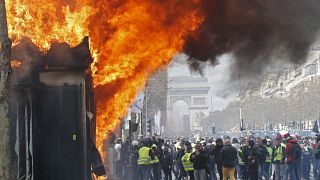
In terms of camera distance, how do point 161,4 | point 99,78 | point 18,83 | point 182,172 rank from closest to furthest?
point 18,83 < point 161,4 < point 99,78 < point 182,172

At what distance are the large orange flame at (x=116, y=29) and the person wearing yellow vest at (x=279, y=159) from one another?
887 centimetres

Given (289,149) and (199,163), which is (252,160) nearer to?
(289,149)

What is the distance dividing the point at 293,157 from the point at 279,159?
2.79ft

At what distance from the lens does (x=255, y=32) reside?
15.4m

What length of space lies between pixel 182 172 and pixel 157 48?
Answer: 972 centimetres

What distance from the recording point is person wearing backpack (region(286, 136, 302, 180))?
74.1ft

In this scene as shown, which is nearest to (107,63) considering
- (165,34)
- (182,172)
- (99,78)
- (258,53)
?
(99,78)

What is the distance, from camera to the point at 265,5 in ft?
49.4

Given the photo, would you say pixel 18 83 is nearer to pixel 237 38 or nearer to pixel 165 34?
pixel 165 34

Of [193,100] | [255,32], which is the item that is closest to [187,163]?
[255,32]

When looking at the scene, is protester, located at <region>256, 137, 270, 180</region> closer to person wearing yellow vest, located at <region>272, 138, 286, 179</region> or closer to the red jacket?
person wearing yellow vest, located at <region>272, 138, 286, 179</region>

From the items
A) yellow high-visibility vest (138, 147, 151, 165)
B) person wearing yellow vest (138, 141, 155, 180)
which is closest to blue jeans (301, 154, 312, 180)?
person wearing yellow vest (138, 141, 155, 180)

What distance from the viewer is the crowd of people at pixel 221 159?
68.1 ft

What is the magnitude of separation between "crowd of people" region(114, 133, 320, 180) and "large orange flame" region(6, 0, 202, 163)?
5.65 m
